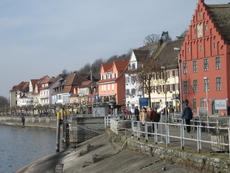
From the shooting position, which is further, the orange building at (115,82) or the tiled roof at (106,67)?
the tiled roof at (106,67)

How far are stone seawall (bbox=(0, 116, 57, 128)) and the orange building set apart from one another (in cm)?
1334

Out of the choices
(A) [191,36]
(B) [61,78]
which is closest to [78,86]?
(B) [61,78]

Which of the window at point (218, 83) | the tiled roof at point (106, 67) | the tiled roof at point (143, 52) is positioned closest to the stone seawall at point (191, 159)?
the window at point (218, 83)

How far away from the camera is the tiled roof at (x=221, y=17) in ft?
232

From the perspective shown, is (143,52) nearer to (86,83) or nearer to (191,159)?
(86,83)

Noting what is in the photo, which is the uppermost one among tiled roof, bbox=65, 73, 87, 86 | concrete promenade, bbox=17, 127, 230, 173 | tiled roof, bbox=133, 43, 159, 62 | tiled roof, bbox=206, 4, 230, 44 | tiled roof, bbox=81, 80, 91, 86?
tiled roof, bbox=206, 4, 230, 44

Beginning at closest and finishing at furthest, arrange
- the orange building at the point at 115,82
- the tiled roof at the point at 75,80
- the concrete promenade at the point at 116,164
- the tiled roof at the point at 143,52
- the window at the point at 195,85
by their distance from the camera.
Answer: the concrete promenade at the point at 116,164 < the window at the point at 195,85 < the tiled roof at the point at 143,52 < the orange building at the point at 115,82 < the tiled roof at the point at 75,80

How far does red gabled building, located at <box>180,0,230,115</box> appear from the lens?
227 feet

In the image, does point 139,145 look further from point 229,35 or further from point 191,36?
point 191,36

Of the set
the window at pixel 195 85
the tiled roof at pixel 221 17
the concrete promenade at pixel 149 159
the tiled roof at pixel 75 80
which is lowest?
the concrete promenade at pixel 149 159

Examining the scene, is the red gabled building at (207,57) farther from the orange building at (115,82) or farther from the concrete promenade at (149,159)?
the concrete promenade at (149,159)

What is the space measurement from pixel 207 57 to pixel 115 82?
3962 centimetres

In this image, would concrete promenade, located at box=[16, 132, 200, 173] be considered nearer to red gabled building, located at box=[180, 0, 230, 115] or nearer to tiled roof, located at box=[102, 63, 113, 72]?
red gabled building, located at box=[180, 0, 230, 115]

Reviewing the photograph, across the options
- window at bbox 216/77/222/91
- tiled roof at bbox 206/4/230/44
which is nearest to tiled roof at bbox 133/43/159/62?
tiled roof at bbox 206/4/230/44
